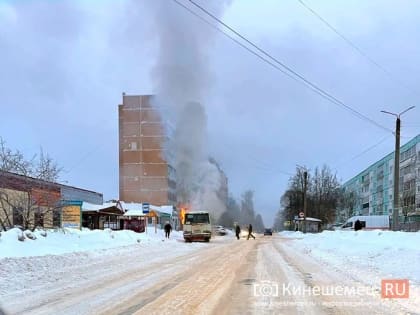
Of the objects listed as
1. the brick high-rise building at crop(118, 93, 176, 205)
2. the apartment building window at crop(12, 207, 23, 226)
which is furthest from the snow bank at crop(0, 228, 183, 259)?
the brick high-rise building at crop(118, 93, 176, 205)

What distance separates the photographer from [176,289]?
456 inches

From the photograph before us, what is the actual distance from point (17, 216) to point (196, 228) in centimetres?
1917

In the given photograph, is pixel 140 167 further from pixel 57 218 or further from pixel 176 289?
pixel 176 289

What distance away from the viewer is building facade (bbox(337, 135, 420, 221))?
81188 millimetres

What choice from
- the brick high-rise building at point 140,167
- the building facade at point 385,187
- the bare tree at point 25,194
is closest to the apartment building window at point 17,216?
the bare tree at point 25,194

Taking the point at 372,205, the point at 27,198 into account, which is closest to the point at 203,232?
the point at 27,198

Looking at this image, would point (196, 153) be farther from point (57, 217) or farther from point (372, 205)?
point (372, 205)

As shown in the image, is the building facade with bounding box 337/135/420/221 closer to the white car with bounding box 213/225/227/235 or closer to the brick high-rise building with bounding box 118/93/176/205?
the white car with bounding box 213/225/227/235

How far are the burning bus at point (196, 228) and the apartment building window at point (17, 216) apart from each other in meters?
18.1

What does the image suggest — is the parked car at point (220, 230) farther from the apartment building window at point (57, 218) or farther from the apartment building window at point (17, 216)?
the apartment building window at point (17, 216)

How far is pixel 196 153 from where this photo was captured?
1970 inches

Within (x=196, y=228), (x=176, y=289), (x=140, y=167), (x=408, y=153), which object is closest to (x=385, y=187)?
(x=408, y=153)

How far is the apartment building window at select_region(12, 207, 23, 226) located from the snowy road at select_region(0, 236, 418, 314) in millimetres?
8579

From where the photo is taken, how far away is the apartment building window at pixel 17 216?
84.6ft
